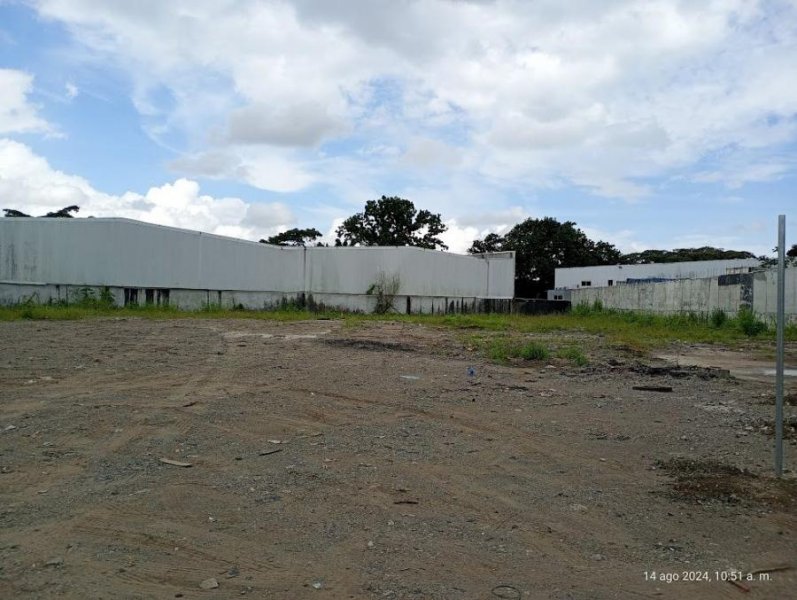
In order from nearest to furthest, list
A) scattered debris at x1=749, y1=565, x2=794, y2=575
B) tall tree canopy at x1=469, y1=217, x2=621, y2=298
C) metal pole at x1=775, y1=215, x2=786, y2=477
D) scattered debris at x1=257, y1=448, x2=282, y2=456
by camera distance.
Answer: 1. scattered debris at x1=749, y1=565, x2=794, y2=575
2. metal pole at x1=775, y1=215, x2=786, y2=477
3. scattered debris at x1=257, y1=448, x2=282, y2=456
4. tall tree canopy at x1=469, y1=217, x2=621, y2=298

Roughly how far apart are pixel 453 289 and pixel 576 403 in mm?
25841

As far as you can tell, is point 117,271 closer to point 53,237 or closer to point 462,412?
point 53,237

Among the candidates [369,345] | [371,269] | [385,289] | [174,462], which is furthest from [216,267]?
[174,462]

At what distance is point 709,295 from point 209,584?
27520 millimetres

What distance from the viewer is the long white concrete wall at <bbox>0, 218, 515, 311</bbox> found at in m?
22.4

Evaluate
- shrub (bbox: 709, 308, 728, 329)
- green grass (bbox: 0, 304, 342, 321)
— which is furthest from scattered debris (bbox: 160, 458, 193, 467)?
shrub (bbox: 709, 308, 728, 329)

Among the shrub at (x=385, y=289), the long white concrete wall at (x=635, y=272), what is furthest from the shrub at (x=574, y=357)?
the long white concrete wall at (x=635, y=272)

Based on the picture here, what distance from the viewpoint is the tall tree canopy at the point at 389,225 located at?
5084 cm

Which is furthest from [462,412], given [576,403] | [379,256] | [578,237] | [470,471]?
[578,237]

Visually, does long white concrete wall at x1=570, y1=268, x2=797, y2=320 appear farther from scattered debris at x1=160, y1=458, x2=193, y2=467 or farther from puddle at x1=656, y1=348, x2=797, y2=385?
scattered debris at x1=160, y1=458, x2=193, y2=467

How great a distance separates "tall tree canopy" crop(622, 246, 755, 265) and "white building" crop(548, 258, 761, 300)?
6.31 meters

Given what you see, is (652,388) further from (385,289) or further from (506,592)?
(385,289)

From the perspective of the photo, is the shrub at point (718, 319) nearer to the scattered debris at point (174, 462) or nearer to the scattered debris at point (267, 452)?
the scattered debris at point (267, 452)

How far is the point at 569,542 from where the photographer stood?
3.58m
